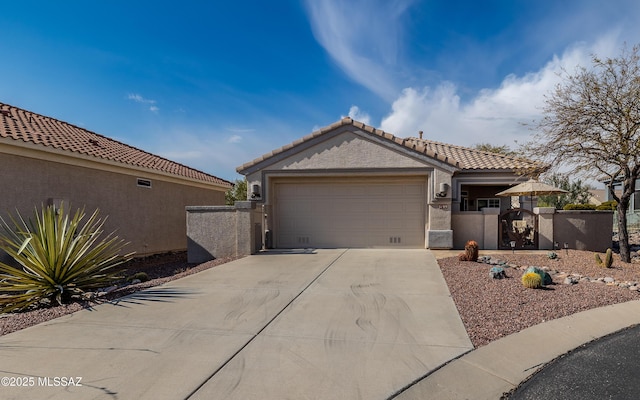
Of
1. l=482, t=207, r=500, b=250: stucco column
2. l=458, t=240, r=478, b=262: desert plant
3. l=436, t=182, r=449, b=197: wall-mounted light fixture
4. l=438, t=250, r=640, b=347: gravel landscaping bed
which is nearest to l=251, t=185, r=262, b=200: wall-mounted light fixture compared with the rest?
l=436, t=182, r=449, b=197: wall-mounted light fixture

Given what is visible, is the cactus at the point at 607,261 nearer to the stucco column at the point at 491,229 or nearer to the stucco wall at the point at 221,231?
the stucco column at the point at 491,229

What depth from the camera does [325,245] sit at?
561 inches

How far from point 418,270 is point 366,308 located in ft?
12.1

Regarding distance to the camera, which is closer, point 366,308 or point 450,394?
point 450,394

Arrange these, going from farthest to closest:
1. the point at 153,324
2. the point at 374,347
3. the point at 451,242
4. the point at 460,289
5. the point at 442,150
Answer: the point at 442,150
the point at 451,242
the point at 460,289
the point at 153,324
the point at 374,347

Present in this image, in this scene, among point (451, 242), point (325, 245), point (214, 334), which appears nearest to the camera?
point (214, 334)

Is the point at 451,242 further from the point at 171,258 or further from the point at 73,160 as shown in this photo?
the point at 73,160

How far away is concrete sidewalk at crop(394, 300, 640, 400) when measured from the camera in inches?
137

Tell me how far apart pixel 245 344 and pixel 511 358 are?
3.17 metres

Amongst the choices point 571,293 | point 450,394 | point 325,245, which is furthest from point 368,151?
point 450,394

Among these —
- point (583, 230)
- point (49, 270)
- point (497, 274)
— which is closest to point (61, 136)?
point (49, 270)

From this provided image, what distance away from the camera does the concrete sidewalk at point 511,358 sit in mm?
3482

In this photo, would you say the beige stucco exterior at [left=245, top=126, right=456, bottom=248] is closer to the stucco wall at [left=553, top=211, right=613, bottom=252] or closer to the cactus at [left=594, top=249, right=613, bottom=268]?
the stucco wall at [left=553, top=211, right=613, bottom=252]

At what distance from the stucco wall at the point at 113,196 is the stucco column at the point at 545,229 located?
14.6 m
